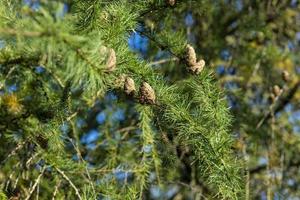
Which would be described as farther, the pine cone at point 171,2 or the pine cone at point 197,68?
the pine cone at point 171,2

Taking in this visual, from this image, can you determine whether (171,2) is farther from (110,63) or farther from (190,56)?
(110,63)

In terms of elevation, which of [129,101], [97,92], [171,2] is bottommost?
[129,101]

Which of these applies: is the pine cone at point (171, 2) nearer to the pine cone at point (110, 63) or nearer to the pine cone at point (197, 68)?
the pine cone at point (197, 68)

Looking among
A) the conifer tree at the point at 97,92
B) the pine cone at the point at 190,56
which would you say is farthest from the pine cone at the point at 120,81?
the pine cone at the point at 190,56

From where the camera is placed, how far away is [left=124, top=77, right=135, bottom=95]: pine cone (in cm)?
89

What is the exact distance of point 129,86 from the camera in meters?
0.89

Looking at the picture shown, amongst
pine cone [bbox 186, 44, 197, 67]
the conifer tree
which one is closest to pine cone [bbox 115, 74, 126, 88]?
the conifer tree

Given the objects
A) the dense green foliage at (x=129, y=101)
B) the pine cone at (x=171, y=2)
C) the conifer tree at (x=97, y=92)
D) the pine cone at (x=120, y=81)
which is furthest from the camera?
the pine cone at (x=171, y=2)

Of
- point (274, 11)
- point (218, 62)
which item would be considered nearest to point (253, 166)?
point (218, 62)

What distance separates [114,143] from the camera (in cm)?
159

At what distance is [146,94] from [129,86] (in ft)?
0.11

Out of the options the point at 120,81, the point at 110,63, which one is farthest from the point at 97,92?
the point at 110,63

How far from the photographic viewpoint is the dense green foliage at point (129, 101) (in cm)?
79

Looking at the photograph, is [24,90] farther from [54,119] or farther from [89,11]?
[89,11]
